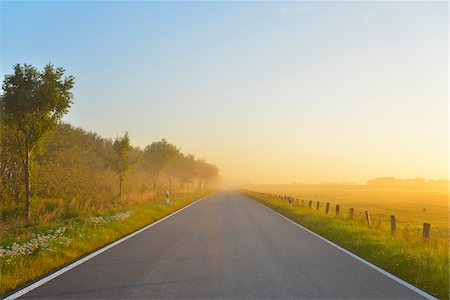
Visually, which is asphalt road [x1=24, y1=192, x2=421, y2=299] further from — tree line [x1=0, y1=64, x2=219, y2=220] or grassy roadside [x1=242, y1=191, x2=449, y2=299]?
tree line [x1=0, y1=64, x2=219, y2=220]

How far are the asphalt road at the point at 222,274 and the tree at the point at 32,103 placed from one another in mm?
7149

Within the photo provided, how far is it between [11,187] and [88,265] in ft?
48.0

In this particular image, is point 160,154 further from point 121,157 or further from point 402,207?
point 402,207

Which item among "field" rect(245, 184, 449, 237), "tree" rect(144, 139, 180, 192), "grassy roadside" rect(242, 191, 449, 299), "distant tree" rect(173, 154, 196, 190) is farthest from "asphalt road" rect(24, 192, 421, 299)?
"distant tree" rect(173, 154, 196, 190)

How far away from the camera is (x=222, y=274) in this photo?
665 centimetres

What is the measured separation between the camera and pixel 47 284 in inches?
231

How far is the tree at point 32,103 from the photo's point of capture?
14289 mm

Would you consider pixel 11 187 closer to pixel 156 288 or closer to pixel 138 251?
pixel 138 251

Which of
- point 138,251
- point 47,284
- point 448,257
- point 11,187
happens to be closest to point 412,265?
point 448,257

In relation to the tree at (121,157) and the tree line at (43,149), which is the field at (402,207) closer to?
the tree line at (43,149)

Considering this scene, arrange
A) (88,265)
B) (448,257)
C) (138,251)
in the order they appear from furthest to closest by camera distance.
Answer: (138,251)
(448,257)
(88,265)

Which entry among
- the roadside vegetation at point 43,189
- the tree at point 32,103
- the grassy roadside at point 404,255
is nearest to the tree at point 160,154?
the roadside vegetation at point 43,189

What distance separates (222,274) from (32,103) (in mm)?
11478

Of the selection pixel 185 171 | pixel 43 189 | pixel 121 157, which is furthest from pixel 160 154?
pixel 185 171
